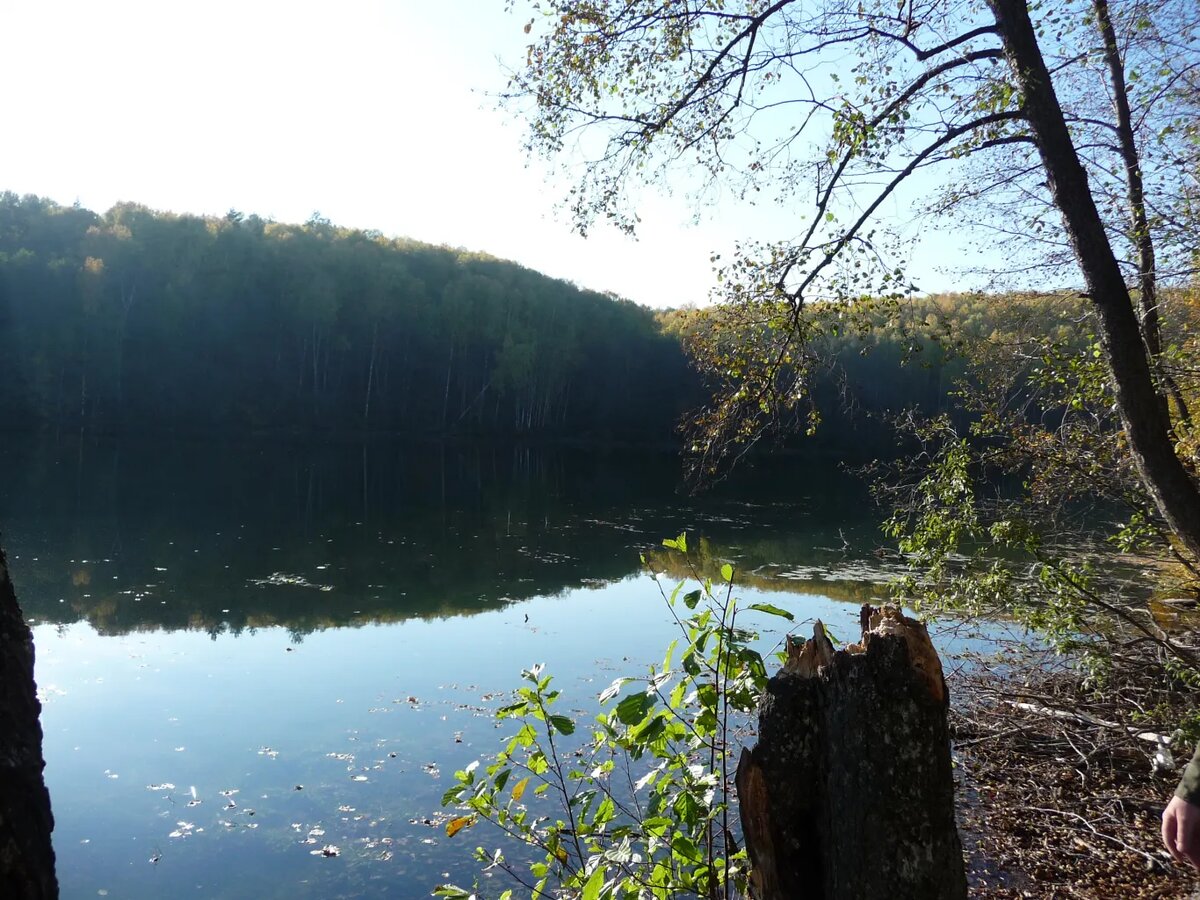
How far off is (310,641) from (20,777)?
854cm

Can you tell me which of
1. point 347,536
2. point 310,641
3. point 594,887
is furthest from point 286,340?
point 594,887

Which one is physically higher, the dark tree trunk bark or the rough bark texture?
the dark tree trunk bark

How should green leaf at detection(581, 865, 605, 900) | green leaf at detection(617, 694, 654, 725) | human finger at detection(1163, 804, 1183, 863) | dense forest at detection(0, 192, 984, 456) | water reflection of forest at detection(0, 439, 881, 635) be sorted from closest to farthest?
human finger at detection(1163, 804, 1183, 863) < green leaf at detection(581, 865, 605, 900) < green leaf at detection(617, 694, 654, 725) < water reflection of forest at detection(0, 439, 881, 635) < dense forest at detection(0, 192, 984, 456)

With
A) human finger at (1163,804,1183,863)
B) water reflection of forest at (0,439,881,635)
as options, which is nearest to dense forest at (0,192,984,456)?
water reflection of forest at (0,439,881,635)

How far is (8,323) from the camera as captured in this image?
43375 millimetres

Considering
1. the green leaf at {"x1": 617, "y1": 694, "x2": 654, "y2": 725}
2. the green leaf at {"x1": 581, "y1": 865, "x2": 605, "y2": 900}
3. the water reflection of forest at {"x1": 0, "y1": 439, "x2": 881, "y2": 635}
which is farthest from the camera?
the water reflection of forest at {"x1": 0, "y1": 439, "x2": 881, "y2": 635}

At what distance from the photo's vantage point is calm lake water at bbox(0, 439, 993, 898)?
5.38 m

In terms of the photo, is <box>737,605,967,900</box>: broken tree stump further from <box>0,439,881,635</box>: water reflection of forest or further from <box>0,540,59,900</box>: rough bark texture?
<box>0,439,881,635</box>: water reflection of forest

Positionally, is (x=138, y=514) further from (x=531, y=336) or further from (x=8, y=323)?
(x=531, y=336)

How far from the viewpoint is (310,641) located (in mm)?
9859

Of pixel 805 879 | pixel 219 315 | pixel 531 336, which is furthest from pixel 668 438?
pixel 805 879

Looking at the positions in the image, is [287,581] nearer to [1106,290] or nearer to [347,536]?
[347,536]

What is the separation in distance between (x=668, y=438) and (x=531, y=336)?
11095mm

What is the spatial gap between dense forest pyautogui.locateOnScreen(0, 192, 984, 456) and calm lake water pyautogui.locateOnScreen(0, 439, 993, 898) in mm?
22191
